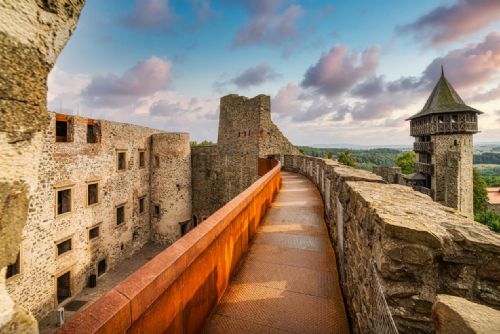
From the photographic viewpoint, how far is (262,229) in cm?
574

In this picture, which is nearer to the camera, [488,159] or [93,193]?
[93,193]

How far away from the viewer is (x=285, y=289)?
11.2 feet

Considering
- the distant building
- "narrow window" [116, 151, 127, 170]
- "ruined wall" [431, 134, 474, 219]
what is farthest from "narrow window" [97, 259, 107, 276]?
the distant building

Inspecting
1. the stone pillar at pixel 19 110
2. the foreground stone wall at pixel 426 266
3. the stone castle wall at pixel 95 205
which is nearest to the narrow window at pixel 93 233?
the stone castle wall at pixel 95 205

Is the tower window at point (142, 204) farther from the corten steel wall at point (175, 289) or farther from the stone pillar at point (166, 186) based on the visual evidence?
the corten steel wall at point (175, 289)

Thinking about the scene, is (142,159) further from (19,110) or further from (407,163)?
(407,163)

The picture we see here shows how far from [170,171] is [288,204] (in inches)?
626

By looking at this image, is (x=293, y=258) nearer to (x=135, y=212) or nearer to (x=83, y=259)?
(x=83, y=259)

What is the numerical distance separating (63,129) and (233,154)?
14042mm

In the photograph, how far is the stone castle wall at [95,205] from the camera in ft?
38.0

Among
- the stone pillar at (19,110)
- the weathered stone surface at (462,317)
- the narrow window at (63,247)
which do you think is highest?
the stone pillar at (19,110)

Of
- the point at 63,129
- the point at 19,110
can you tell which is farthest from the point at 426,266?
the point at 63,129

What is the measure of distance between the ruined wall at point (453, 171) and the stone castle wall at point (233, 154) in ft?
70.6

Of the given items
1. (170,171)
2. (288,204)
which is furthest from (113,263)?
(288,204)
